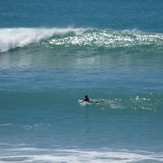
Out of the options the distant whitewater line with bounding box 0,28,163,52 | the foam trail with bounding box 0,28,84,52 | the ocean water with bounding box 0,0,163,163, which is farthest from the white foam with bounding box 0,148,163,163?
the foam trail with bounding box 0,28,84,52

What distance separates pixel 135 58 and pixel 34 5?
961 inches

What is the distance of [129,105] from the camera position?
1911cm

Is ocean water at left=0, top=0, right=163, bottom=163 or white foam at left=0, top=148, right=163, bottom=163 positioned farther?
ocean water at left=0, top=0, right=163, bottom=163

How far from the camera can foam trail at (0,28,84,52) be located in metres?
31.3

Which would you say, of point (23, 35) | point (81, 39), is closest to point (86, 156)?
point (81, 39)

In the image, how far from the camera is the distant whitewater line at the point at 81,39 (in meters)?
30.4

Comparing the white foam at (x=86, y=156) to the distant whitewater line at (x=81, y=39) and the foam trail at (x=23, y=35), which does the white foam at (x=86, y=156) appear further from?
the foam trail at (x=23, y=35)

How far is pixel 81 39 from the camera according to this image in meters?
31.8

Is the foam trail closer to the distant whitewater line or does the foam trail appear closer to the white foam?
the distant whitewater line

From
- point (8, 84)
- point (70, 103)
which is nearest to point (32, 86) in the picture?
point (8, 84)

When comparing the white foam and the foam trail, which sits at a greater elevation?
the foam trail

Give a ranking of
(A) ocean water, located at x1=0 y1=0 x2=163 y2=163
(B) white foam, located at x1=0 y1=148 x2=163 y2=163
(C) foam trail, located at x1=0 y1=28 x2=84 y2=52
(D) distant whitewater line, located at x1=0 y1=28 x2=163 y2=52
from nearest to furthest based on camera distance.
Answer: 1. (B) white foam, located at x1=0 y1=148 x2=163 y2=163
2. (A) ocean water, located at x1=0 y1=0 x2=163 y2=163
3. (D) distant whitewater line, located at x1=0 y1=28 x2=163 y2=52
4. (C) foam trail, located at x1=0 y1=28 x2=84 y2=52

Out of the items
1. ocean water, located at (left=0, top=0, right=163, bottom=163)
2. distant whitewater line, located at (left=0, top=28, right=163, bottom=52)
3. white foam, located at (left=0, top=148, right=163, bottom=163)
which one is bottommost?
white foam, located at (left=0, top=148, right=163, bottom=163)

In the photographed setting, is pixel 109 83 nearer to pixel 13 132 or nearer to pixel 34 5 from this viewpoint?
pixel 13 132
